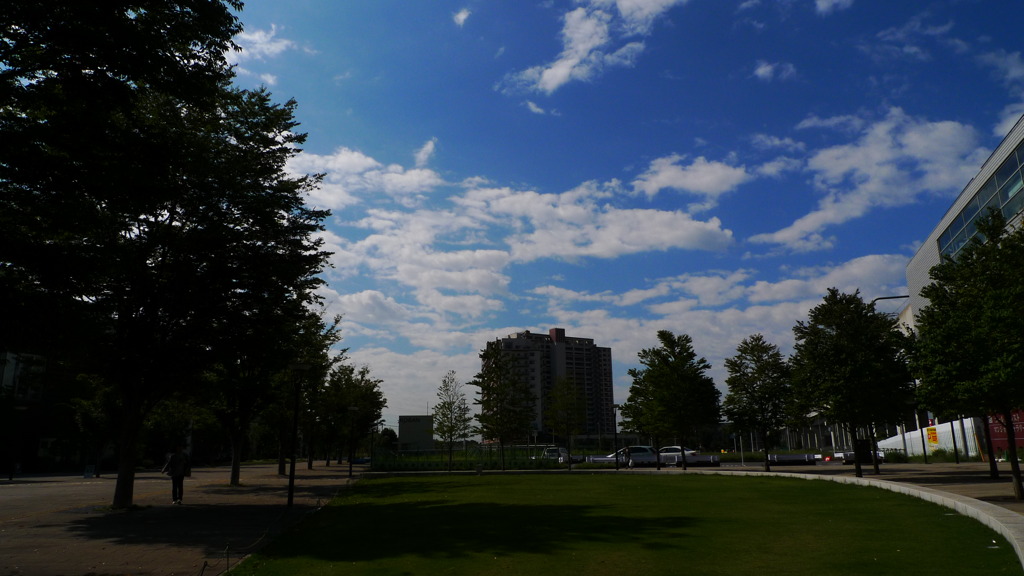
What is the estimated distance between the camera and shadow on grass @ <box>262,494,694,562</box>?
11891mm

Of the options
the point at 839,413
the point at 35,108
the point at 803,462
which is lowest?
the point at 803,462

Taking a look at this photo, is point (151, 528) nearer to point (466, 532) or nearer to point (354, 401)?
point (466, 532)

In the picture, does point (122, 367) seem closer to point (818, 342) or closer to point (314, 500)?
point (314, 500)

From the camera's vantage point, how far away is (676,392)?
135 ft

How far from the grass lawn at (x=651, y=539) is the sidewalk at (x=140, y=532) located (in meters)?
1.17

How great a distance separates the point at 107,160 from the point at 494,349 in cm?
4121

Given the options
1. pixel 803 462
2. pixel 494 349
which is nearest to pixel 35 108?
pixel 494 349

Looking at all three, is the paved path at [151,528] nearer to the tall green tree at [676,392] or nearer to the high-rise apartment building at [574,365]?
the tall green tree at [676,392]

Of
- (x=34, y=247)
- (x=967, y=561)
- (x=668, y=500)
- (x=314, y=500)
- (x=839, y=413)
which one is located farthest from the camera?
(x=839, y=413)

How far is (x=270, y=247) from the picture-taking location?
895 inches

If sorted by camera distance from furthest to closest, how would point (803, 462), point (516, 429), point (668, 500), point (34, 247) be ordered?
point (516, 429) < point (803, 462) < point (668, 500) < point (34, 247)

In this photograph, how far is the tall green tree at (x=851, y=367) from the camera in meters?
26.4

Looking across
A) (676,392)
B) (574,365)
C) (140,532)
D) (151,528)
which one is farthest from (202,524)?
(574,365)

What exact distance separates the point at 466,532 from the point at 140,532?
8.15 metres
